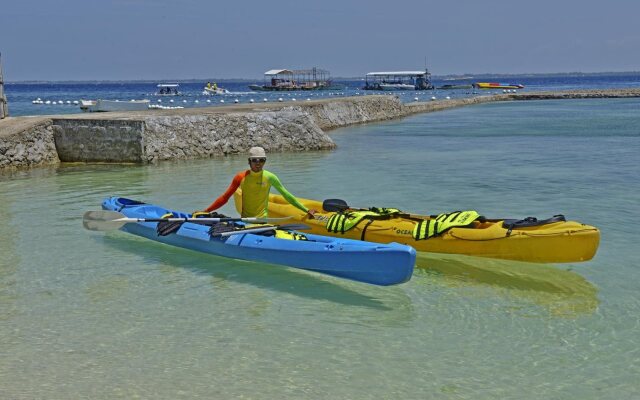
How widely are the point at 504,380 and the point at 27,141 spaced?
1797cm

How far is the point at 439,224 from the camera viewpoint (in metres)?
8.91

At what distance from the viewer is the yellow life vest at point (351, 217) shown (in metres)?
9.48

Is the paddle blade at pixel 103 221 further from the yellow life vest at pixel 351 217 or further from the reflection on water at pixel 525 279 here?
the reflection on water at pixel 525 279

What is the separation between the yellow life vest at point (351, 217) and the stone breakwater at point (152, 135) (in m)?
12.2

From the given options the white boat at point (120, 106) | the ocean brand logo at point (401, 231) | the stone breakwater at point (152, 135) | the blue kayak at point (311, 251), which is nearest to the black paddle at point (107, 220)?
the blue kayak at point (311, 251)

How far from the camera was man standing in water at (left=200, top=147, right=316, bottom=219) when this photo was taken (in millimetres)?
9461

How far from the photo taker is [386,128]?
35.8 metres

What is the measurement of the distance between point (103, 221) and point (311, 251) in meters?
3.62

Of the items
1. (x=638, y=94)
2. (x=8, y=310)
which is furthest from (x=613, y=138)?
(x=638, y=94)

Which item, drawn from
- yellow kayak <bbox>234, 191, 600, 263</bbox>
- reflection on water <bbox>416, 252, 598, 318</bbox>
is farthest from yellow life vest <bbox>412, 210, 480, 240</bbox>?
reflection on water <bbox>416, 252, 598, 318</bbox>

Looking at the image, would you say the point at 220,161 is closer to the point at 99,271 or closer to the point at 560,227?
the point at 99,271

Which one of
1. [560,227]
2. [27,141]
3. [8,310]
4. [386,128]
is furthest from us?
[386,128]

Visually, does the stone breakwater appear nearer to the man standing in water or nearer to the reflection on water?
the man standing in water

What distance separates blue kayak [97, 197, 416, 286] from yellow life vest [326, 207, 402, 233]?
44.1 inches
